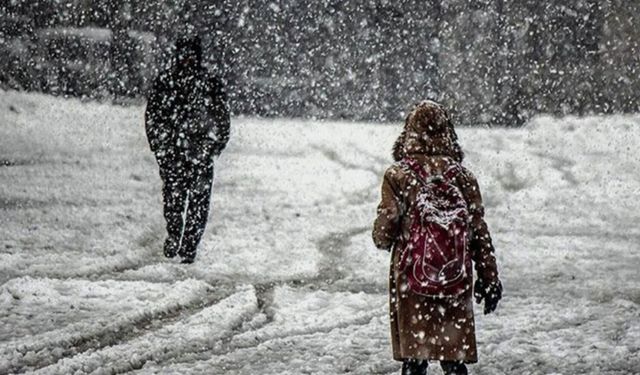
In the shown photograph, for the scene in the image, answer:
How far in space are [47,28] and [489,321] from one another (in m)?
17.2

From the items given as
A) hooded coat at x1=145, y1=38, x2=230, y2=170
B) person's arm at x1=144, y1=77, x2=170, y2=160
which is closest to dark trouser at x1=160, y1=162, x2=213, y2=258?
hooded coat at x1=145, y1=38, x2=230, y2=170

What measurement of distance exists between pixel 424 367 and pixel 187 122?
435cm

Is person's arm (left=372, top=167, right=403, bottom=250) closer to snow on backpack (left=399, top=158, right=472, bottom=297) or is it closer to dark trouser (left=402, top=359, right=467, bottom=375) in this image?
snow on backpack (left=399, top=158, right=472, bottom=297)

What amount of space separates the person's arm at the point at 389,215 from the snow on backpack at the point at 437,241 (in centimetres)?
7

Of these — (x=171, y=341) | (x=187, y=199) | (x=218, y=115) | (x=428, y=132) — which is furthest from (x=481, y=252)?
(x=187, y=199)

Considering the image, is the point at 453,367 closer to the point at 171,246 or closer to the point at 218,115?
the point at 218,115

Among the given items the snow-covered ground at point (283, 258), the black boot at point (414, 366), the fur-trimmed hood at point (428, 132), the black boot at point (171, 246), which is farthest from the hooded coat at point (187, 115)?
the black boot at point (414, 366)

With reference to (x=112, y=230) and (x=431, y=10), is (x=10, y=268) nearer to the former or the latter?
(x=112, y=230)

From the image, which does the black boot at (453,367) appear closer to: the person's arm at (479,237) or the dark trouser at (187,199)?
the person's arm at (479,237)

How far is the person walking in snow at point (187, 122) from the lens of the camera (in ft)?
25.0

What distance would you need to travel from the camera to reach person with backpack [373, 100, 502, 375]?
3.62m

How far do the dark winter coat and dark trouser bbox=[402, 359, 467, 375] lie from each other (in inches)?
165

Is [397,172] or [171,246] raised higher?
[397,172]

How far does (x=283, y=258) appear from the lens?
8.57m
